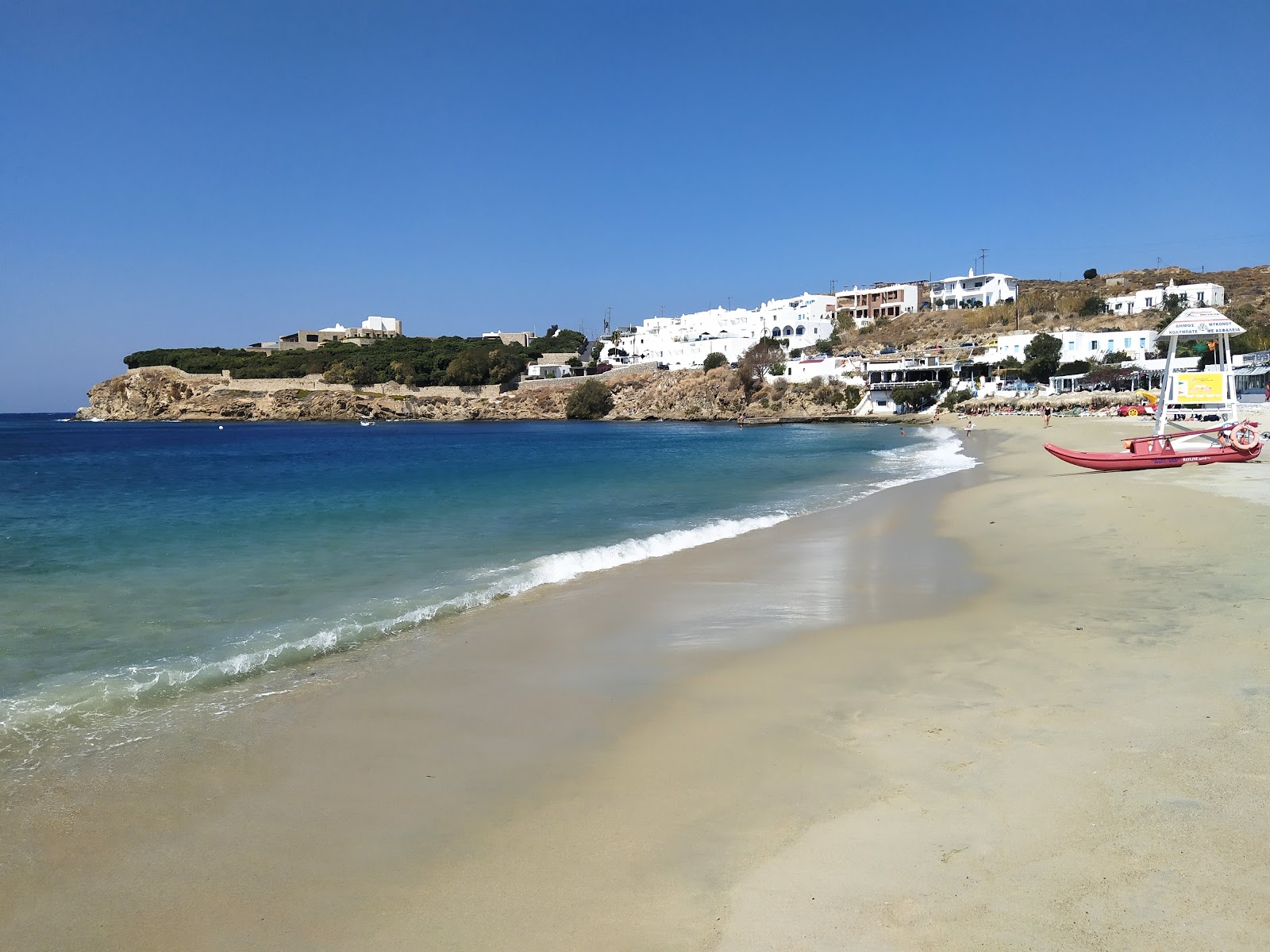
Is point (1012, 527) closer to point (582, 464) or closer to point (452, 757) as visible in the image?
point (452, 757)

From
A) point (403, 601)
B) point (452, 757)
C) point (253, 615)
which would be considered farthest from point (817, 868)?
point (253, 615)

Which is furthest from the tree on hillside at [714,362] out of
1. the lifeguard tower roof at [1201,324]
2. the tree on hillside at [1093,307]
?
the lifeguard tower roof at [1201,324]

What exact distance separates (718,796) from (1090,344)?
260ft

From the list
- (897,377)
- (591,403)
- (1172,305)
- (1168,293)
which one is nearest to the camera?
(897,377)

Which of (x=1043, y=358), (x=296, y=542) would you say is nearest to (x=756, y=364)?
(x=1043, y=358)

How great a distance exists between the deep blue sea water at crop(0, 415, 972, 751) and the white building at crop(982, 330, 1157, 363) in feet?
129

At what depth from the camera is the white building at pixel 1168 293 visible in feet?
263

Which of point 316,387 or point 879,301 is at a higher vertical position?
point 879,301

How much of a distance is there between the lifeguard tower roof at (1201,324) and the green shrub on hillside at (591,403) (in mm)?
78147

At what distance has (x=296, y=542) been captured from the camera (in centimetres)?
1564

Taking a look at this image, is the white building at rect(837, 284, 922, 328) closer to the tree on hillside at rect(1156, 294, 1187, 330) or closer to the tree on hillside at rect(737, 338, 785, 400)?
the tree on hillside at rect(737, 338, 785, 400)

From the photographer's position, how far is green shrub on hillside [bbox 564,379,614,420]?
9938cm

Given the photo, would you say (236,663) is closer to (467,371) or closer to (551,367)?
(467,371)

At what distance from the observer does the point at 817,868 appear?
4016 mm
